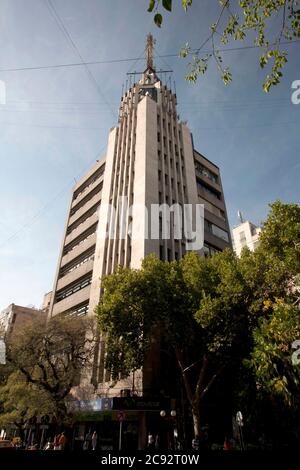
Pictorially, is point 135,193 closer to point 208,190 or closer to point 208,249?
point 208,249

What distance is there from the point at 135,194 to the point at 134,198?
40cm

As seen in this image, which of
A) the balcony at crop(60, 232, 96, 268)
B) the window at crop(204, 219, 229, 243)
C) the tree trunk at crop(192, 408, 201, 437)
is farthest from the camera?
the window at crop(204, 219, 229, 243)

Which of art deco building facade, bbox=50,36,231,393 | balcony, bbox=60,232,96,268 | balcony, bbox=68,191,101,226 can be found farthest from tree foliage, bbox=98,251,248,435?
balcony, bbox=68,191,101,226

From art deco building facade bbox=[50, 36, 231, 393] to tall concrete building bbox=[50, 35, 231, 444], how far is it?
9 centimetres

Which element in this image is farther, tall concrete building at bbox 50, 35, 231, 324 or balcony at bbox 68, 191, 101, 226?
balcony at bbox 68, 191, 101, 226

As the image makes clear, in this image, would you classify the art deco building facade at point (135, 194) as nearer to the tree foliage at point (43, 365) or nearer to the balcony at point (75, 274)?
the balcony at point (75, 274)

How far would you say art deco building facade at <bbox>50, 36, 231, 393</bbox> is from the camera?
2866 cm

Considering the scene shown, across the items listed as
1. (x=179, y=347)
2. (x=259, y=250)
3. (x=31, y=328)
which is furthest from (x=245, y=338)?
(x=31, y=328)

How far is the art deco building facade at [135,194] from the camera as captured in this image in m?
28.7

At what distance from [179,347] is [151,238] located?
968 centimetres

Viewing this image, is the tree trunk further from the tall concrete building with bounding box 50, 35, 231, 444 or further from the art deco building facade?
the art deco building facade

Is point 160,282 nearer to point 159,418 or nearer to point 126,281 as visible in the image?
point 126,281

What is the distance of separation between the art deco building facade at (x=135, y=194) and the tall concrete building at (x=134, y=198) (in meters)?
0.09

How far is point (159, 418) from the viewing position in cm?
2141
